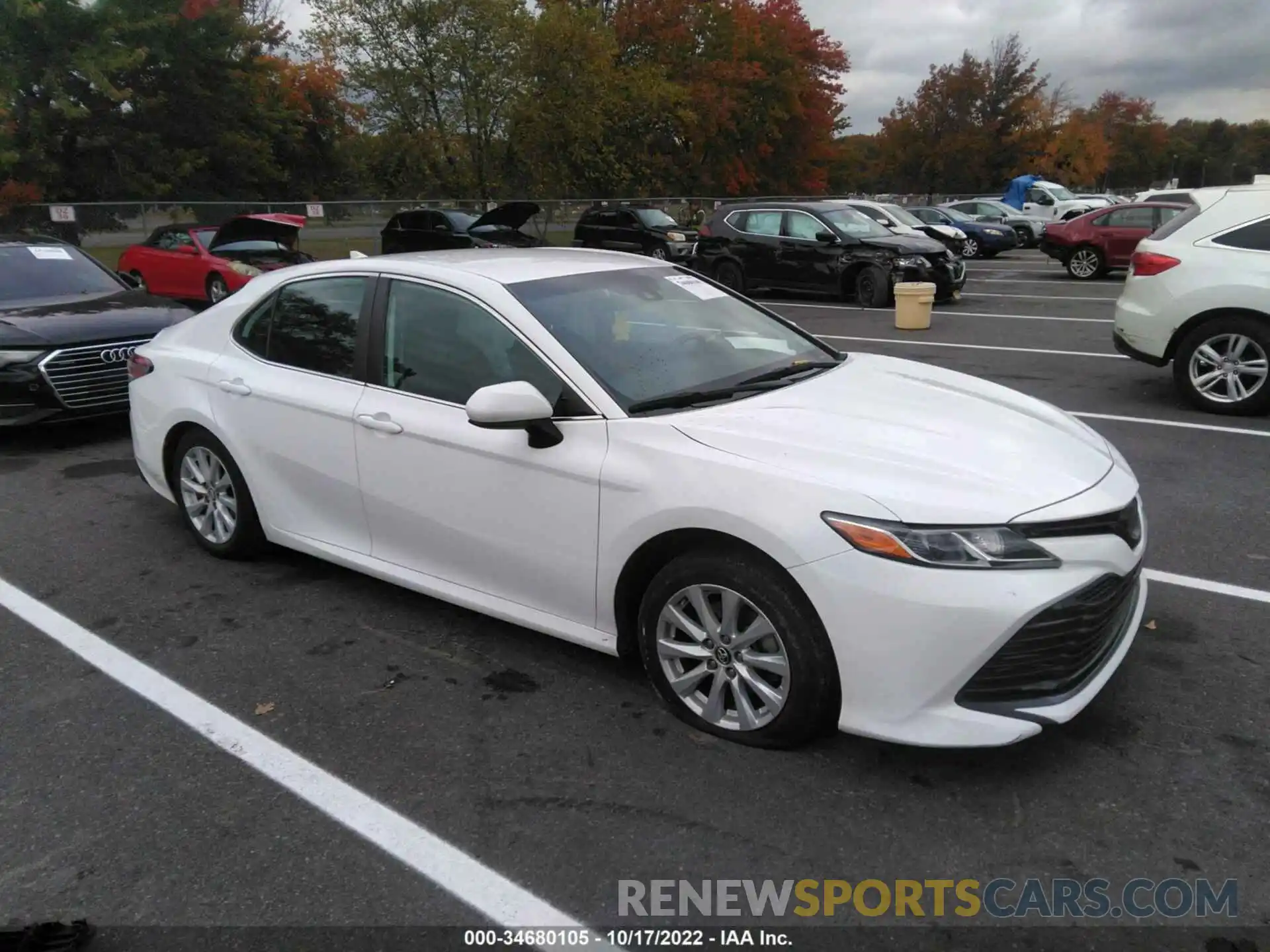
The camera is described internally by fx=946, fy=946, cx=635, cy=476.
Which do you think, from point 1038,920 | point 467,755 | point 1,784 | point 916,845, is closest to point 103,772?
point 1,784

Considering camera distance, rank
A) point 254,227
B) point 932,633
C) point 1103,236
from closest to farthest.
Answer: point 932,633
point 254,227
point 1103,236

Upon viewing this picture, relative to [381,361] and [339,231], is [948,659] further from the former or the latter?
[339,231]

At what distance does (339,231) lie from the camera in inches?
879

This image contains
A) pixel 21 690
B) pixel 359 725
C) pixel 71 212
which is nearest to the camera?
pixel 359 725

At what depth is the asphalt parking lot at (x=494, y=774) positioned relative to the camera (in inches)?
100

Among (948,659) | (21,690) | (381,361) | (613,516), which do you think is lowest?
(21,690)

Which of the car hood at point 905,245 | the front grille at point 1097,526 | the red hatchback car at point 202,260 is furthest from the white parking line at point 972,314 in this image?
the front grille at point 1097,526

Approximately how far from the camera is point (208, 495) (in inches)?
187

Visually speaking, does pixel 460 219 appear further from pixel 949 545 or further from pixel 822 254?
pixel 949 545

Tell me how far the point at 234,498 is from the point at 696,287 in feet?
8.04

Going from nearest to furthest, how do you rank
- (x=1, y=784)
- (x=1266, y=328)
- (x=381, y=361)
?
(x=1, y=784), (x=381, y=361), (x=1266, y=328)

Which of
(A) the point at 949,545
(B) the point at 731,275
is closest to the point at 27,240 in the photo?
(A) the point at 949,545

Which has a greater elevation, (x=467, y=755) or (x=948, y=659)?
(x=948, y=659)

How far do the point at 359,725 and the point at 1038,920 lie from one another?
7.20ft
